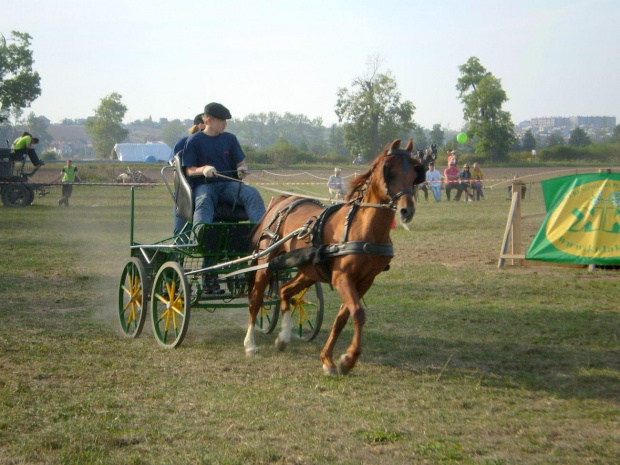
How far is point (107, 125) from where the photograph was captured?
371 feet

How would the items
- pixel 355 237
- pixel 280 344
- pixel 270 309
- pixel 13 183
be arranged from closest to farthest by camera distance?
pixel 355 237 < pixel 280 344 < pixel 270 309 < pixel 13 183

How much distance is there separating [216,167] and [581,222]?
21.8 feet

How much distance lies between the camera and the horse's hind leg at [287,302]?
7.40 m

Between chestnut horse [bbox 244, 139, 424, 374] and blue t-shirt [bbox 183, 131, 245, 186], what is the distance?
4.17 ft

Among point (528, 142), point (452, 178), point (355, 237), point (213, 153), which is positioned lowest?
point (452, 178)

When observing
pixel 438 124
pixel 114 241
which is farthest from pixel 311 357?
pixel 438 124

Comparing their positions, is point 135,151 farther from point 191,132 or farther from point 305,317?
point 305,317

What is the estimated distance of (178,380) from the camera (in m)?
6.25

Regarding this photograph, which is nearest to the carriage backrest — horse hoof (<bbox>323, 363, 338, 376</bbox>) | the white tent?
horse hoof (<bbox>323, 363, 338, 376</bbox>)

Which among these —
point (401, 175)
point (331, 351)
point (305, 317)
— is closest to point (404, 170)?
point (401, 175)

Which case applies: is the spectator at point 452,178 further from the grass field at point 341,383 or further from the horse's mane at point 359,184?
the horse's mane at point 359,184

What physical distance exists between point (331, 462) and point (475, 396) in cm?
179

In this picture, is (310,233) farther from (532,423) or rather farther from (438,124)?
(438,124)

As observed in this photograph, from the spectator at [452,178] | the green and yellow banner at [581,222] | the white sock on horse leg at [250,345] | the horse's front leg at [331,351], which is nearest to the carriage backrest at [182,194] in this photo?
the white sock on horse leg at [250,345]
